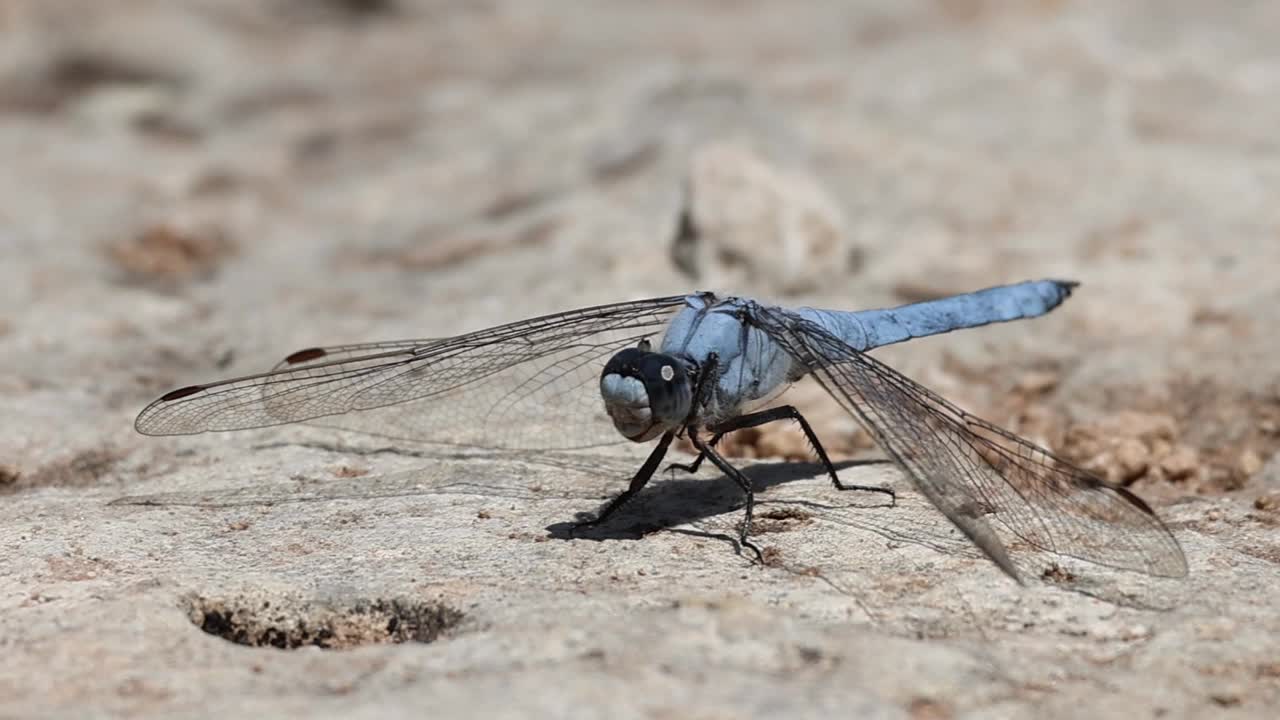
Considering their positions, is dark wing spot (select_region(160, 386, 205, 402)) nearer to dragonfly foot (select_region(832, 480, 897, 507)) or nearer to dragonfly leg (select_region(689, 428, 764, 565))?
dragonfly leg (select_region(689, 428, 764, 565))

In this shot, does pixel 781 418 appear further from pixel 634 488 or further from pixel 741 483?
pixel 634 488

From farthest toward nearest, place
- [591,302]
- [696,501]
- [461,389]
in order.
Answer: [591,302] < [461,389] < [696,501]

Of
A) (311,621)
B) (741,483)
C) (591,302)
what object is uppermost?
(591,302)

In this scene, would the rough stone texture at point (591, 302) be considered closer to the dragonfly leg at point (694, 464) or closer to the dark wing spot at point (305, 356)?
the dragonfly leg at point (694, 464)

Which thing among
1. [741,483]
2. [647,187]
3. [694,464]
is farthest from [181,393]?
[647,187]

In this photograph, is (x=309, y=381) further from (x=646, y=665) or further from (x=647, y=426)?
(x=646, y=665)

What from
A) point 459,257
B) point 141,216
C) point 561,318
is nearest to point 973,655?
point 561,318

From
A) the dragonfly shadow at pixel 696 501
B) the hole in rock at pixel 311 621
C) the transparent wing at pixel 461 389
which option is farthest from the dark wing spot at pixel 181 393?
the dragonfly shadow at pixel 696 501

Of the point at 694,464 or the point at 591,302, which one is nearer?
the point at 694,464
